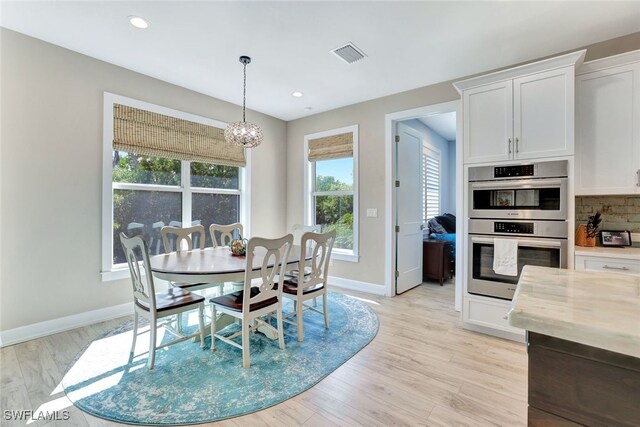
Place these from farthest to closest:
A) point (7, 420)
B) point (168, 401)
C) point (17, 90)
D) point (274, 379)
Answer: point (17, 90) → point (274, 379) → point (168, 401) → point (7, 420)

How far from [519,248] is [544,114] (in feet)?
3.88

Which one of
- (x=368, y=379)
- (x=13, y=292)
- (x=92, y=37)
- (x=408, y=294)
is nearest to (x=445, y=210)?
(x=408, y=294)

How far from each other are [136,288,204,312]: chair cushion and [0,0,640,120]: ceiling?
230 centimetres

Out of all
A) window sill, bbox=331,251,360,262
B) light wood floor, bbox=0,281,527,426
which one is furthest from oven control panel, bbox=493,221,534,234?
window sill, bbox=331,251,360,262

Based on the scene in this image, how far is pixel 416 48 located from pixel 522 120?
118cm

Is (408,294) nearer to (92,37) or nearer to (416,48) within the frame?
(416,48)

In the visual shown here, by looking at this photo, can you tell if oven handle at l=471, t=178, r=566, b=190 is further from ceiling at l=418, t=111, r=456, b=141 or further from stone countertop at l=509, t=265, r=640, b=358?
ceiling at l=418, t=111, r=456, b=141

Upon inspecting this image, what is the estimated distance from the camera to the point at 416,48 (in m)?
2.78

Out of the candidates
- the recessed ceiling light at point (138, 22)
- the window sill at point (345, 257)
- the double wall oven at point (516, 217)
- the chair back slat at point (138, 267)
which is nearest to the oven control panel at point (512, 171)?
the double wall oven at point (516, 217)

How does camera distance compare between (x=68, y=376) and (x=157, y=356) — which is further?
(x=157, y=356)

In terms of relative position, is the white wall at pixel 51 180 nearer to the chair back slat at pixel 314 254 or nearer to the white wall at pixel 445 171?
the chair back slat at pixel 314 254

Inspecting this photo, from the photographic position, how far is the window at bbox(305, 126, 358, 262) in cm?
441

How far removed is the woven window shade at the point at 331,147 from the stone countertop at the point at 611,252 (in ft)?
9.49

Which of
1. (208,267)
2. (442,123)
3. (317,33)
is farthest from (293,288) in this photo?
(442,123)
